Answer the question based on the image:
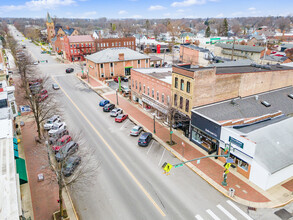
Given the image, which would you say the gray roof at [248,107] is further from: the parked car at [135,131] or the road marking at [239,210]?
the road marking at [239,210]

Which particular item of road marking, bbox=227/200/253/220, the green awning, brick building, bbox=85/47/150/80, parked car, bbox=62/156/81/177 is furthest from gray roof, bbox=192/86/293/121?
brick building, bbox=85/47/150/80

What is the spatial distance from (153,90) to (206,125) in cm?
1415

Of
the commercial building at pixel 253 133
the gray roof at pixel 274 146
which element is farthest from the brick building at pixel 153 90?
the gray roof at pixel 274 146

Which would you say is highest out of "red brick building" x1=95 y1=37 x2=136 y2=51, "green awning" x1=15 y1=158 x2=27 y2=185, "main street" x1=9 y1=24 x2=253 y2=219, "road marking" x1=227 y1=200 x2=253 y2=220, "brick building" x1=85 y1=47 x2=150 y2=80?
"red brick building" x1=95 y1=37 x2=136 y2=51

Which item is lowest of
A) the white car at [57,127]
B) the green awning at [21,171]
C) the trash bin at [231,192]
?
the trash bin at [231,192]

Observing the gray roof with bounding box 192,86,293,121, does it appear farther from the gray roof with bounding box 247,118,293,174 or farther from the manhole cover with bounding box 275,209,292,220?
the manhole cover with bounding box 275,209,292,220

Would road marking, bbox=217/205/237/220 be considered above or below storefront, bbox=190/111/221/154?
below

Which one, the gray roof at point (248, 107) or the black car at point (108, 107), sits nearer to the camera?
the gray roof at point (248, 107)

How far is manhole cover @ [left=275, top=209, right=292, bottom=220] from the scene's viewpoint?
768 inches

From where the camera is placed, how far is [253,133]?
2514 cm

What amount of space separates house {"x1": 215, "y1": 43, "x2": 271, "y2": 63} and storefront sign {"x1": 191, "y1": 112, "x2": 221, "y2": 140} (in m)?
51.6

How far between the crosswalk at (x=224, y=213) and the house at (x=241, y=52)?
62.6 metres

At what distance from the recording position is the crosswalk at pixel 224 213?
19.4 metres

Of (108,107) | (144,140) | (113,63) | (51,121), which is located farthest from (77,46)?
(144,140)
